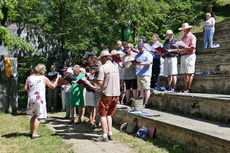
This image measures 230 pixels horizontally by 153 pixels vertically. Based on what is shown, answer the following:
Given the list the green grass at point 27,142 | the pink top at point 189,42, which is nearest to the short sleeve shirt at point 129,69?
the pink top at point 189,42

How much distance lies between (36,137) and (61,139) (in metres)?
0.76

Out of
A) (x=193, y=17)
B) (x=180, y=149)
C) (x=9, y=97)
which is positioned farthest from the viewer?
(x=193, y=17)

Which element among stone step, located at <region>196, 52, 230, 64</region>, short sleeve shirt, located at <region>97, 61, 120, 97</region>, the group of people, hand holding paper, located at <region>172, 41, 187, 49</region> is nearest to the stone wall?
the group of people

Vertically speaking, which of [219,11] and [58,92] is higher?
[219,11]

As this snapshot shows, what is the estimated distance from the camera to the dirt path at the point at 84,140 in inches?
198

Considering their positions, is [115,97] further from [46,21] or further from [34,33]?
[46,21]

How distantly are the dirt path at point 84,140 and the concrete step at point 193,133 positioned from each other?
89 centimetres

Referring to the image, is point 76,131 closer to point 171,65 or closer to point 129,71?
point 129,71

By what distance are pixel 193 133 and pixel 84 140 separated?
275cm

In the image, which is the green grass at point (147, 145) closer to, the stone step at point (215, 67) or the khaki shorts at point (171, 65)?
the khaki shorts at point (171, 65)

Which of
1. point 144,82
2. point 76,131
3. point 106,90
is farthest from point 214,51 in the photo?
point 76,131

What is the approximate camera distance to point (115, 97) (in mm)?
5746

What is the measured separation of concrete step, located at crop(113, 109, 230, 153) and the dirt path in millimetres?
891

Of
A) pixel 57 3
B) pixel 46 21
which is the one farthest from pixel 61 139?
pixel 46 21
